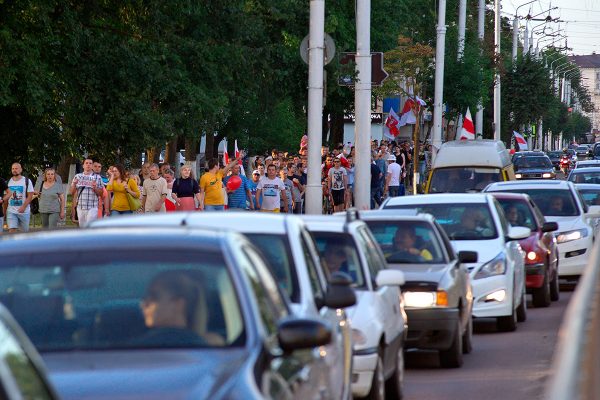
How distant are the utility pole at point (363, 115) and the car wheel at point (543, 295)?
8617mm

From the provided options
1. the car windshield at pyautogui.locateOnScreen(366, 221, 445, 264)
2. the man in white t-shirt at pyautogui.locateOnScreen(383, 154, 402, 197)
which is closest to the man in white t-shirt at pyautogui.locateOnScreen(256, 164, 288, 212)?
the man in white t-shirt at pyautogui.locateOnScreen(383, 154, 402, 197)

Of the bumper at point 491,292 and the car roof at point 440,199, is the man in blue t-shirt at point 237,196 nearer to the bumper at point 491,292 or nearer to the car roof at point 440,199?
the car roof at point 440,199

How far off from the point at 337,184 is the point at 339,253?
22.7 m

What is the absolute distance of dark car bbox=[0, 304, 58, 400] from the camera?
13.1 feet

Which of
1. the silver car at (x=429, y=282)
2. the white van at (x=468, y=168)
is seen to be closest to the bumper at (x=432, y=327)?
the silver car at (x=429, y=282)

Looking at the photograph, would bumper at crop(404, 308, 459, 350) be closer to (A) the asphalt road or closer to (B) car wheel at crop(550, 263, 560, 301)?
(A) the asphalt road

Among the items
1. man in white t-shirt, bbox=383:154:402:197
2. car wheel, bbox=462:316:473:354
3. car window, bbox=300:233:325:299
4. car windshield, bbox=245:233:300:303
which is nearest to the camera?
car windshield, bbox=245:233:300:303

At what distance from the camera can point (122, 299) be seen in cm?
644

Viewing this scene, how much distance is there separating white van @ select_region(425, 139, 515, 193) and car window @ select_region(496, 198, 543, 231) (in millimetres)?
8867

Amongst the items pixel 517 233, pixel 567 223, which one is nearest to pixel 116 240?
pixel 517 233

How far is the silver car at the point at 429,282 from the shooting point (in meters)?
13.1

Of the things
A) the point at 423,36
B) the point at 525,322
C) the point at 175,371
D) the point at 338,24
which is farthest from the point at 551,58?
the point at 175,371

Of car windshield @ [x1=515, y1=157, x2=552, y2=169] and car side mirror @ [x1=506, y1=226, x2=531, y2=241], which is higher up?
car windshield @ [x1=515, y1=157, x2=552, y2=169]

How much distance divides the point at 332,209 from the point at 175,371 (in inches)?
1134
